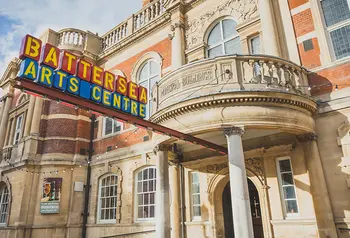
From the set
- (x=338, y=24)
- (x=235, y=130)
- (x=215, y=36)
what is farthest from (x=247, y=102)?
(x=215, y=36)

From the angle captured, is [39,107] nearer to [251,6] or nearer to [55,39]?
[55,39]

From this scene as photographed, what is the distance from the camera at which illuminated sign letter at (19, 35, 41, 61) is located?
535 cm

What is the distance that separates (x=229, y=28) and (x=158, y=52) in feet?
11.8

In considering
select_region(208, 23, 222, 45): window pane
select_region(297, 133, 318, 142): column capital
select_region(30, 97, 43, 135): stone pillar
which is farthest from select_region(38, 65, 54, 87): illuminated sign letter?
select_region(30, 97, 43, 135): stone pillar

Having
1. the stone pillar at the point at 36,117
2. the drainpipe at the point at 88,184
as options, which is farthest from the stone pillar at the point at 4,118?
the drainpipe at the point at 88,184

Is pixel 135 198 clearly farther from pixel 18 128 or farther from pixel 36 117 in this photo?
pixel 18 128

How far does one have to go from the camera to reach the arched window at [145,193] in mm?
11102

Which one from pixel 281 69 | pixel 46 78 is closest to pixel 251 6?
pixel 281 69

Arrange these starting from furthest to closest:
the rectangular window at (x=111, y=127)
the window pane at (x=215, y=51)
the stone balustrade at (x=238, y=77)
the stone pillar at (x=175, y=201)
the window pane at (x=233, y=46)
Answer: the rectangular window at (x=111, y=127)
the window pane at (x=215, y=51)
the window pane at (x=233, y=46)
the stone pillar at (x=175, y=201)
the stone balustrade at (x=238, y=77)

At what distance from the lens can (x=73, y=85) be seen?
5.87 m

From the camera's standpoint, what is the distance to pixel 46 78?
5297mm

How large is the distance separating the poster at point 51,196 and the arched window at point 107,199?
183 centimetres

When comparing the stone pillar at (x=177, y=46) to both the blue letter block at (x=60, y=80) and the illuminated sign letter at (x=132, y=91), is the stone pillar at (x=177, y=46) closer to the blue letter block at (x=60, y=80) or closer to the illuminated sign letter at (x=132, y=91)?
the illuminated sign letter at (x=132, y=91)

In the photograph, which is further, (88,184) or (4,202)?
(4,202)
